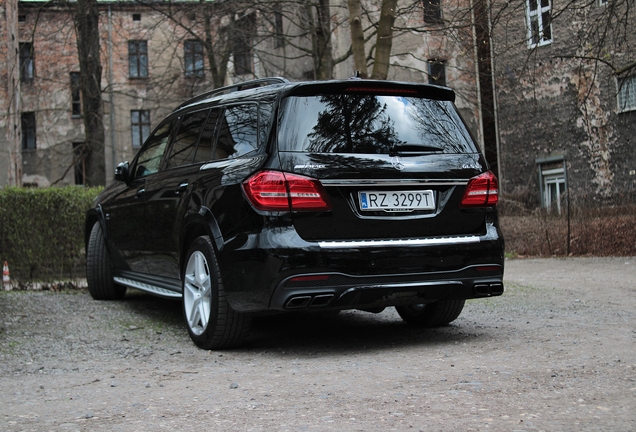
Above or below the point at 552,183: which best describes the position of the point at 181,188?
below

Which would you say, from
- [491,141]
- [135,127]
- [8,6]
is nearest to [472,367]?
[8,6]

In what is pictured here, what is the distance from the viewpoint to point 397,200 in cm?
602

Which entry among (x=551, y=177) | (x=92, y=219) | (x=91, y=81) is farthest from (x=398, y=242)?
(x=551, y=177)

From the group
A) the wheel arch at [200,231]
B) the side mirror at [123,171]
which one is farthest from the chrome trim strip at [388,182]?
the side mirror at [123,171]

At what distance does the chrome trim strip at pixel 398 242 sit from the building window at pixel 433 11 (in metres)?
9.14

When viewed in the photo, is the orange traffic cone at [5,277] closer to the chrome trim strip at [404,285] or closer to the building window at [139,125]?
the chrome trim strip at [404,285]

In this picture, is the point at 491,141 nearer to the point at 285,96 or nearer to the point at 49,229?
the point at 49,229

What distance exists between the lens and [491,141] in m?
38.6

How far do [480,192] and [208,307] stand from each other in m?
2.16

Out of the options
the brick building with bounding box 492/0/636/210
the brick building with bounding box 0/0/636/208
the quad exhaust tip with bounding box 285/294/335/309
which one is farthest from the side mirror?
the brick building with bounding box 492/0/636/210

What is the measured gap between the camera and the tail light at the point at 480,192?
6.29 metres

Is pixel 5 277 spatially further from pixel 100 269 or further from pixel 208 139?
pixel 208 139

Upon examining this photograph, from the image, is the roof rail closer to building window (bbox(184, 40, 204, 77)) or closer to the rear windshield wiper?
the rear windshield wiper

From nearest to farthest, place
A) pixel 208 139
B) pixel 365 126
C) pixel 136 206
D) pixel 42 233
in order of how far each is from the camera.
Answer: pixel 365 126 → pixel 208 139 → pixel 136 206 → pixel 42 233
